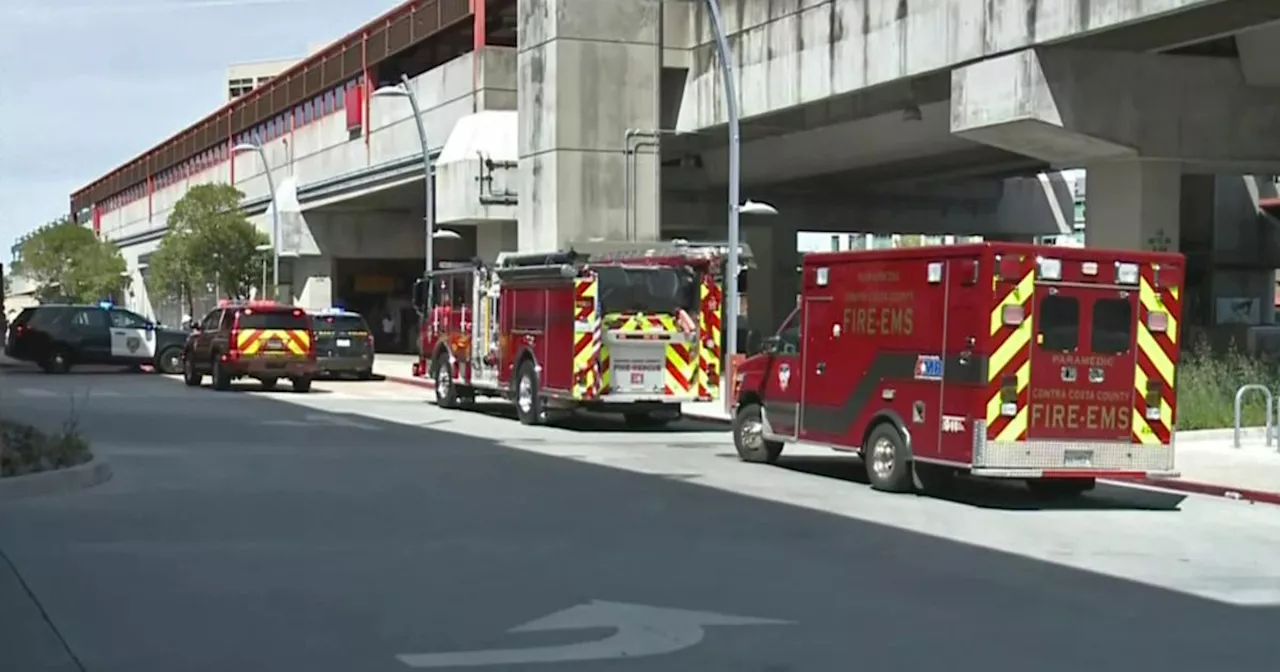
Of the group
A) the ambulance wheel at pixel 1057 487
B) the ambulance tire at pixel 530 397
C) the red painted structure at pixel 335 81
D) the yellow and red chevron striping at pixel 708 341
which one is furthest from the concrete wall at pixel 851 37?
the red painted structure at pixel 335 81

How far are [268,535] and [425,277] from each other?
17.9m

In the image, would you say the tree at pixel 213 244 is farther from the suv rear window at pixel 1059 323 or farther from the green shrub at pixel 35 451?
the suv rear window at pixel 1059 323

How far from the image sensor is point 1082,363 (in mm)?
15000

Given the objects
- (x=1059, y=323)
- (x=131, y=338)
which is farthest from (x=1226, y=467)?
(x=131, y=338)

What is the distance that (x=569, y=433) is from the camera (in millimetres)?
23281

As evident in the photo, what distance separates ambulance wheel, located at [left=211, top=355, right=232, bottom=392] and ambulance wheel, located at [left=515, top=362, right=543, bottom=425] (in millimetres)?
10177

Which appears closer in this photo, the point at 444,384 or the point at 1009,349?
the point at 1009,349

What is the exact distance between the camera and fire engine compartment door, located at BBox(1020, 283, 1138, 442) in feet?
48.6

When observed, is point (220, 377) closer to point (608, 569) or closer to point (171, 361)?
point (171, 361)

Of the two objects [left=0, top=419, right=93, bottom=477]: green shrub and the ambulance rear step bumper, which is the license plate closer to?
the ambulance rear step bumper

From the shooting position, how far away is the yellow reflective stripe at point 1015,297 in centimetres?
1453

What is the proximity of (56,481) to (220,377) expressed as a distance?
61.4 ft

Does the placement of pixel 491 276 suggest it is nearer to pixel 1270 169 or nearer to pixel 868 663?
pixel 1270 169

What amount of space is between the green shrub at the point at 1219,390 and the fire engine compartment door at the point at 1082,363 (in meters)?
7.77
